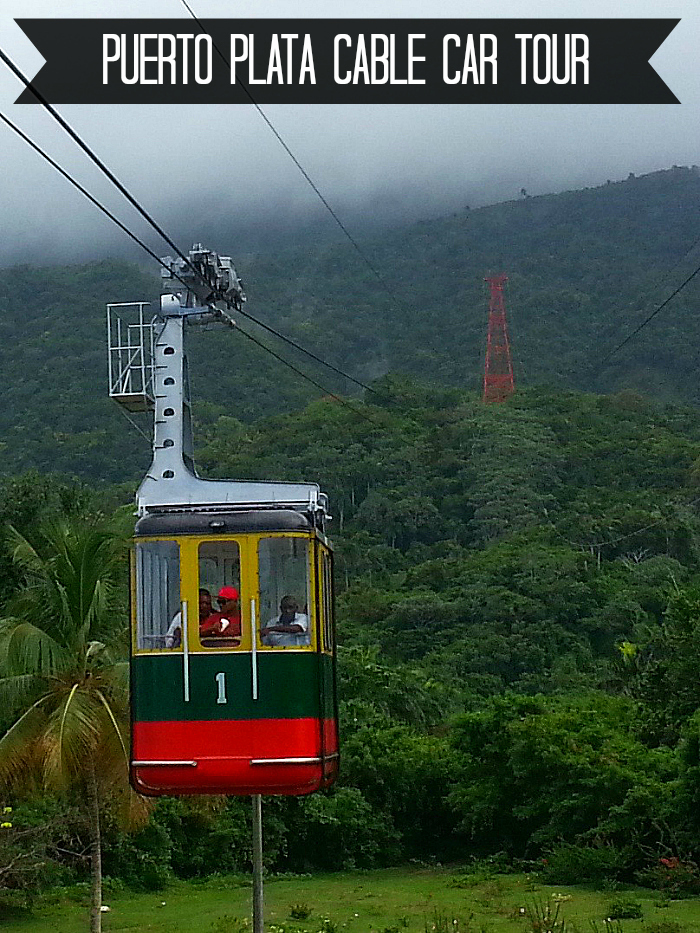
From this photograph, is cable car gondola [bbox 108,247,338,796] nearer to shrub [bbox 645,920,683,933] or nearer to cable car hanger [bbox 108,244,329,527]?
cable car hanger [bbox 108,244,329,527]

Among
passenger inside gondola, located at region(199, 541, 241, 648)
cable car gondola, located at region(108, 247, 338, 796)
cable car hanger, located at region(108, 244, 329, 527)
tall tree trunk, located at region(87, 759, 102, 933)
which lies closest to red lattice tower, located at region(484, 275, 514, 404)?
tall tree trunk, located at region(87, 759, 102, 933)

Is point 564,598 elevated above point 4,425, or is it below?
below

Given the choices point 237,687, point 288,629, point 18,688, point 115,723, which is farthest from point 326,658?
point 18,688

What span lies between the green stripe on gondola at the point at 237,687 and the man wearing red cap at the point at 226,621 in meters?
0.12

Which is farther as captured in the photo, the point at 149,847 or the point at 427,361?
the point at 427,361

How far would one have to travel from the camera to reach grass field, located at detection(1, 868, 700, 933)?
15.8 metres

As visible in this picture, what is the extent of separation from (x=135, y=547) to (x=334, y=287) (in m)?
85.1

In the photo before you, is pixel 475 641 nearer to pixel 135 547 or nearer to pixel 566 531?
pixel 566 531

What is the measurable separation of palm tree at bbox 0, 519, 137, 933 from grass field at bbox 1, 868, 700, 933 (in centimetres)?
415

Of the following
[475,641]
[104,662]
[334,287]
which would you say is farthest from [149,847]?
[334,287]

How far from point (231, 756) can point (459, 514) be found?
1687 inches

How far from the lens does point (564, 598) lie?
3791cm

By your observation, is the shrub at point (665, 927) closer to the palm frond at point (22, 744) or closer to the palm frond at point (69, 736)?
the palm frond at point (69, 736)

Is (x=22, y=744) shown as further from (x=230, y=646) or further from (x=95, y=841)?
(x=230, y=646)
